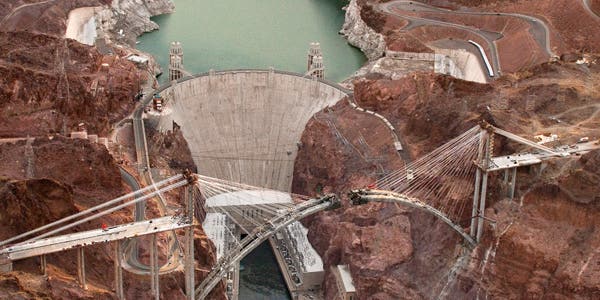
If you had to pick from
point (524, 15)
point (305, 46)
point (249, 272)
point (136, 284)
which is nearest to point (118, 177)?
point (136, 284)

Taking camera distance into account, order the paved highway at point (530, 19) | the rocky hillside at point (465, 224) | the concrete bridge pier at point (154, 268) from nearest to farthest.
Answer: the concrete bridge pier at point (154, 268)
the rocky hillside at point (465, 224)
the paved highway at point (530, 19)

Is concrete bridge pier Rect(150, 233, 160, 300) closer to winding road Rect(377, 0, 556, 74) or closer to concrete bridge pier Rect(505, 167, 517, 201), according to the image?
concrete bridge pier Rect(505, 167, 517, 201)

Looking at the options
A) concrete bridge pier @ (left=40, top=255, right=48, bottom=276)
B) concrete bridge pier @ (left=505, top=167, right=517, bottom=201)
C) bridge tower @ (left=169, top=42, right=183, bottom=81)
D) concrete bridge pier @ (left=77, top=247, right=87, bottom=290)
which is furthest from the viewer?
bridge tower @ (left=169, top=42, right=183, bottom=81)

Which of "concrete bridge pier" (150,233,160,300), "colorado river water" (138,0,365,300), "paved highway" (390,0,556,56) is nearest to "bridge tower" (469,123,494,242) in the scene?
"concrete bridge pier" (150,233,160,300)

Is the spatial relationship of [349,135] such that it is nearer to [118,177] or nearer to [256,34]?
[118,177]

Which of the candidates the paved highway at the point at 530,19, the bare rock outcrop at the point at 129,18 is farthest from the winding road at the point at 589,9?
the bare rock outcrop at the point at 129,18

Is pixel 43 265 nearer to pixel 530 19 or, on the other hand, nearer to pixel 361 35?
pixel 530 19

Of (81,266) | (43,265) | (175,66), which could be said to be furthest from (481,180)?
(175,66)

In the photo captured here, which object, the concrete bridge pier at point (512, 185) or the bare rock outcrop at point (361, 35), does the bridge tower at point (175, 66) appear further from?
the concrete bridge pier at point (512, 185)
